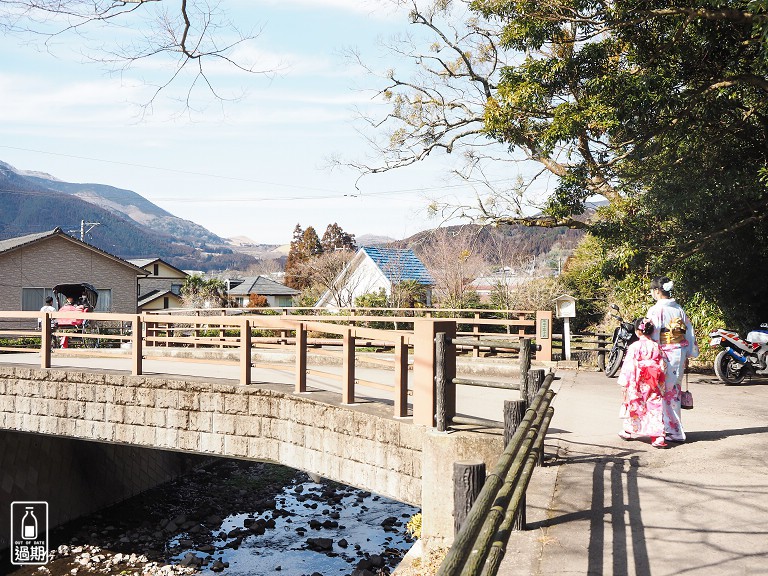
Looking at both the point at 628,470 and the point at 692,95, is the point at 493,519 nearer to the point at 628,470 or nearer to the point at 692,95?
the point at 628,470

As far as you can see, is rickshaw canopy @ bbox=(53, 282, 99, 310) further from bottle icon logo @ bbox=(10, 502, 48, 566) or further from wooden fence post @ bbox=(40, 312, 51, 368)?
wooden fence post @ bbox=(40, 312, 51, 368)

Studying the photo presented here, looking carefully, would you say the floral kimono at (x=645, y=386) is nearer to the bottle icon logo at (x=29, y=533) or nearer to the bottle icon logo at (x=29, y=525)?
the bottle icon logo at (x=29, y=533)

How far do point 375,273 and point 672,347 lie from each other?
41.4 m

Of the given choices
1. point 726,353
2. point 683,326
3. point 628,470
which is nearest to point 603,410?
point 683,326

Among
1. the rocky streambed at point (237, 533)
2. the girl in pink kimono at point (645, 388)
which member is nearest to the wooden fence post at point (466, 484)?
the girl in pink kimono at point (645, 388)

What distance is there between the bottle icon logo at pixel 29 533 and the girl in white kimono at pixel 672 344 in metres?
10.9

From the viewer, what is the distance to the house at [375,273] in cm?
4588

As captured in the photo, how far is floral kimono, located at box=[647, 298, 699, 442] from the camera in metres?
7.21

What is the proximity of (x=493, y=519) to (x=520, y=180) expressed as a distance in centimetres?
1702

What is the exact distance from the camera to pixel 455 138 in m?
20.9

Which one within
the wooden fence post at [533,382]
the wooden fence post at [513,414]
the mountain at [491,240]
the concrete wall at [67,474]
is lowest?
the concrete wall at [67,474]

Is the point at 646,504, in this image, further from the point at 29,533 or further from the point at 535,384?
the point at 29,533

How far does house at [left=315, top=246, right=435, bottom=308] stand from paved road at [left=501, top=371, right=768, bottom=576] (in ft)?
120

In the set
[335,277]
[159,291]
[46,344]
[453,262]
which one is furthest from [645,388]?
[159,291]
